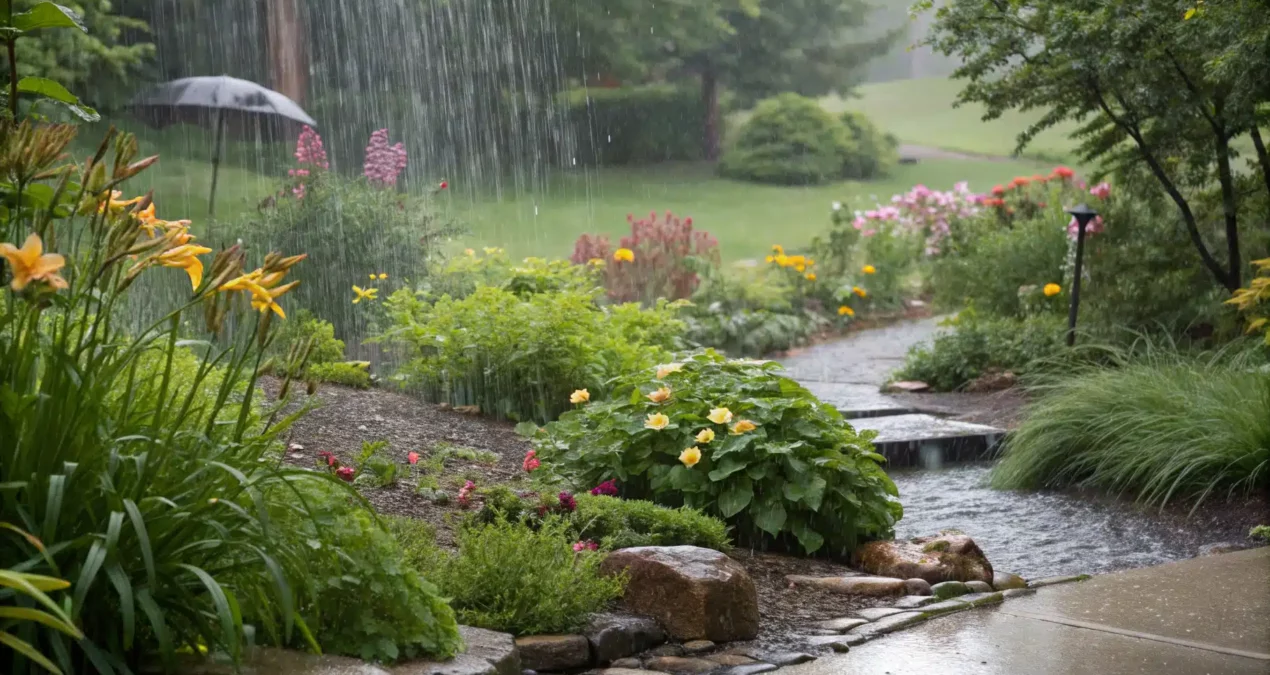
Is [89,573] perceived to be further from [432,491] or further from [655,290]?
[655,290]

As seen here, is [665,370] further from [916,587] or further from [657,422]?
[916,587]

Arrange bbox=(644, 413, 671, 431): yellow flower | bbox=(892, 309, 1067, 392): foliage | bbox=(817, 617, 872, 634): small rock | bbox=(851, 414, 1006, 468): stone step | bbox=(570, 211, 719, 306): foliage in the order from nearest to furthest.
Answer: bbox=(817, 617, 872, 634): small rock
bbox=(644, 413, 671, 431): yellow flower
bbox=(851, 414, 1006, 468): stone step
bbox=(892, 309, 1067, 392): foliage
bbox=(570, 211, 719, 306): foliage

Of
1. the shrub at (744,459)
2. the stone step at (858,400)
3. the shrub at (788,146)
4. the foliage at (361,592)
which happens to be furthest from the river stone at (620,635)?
the shrub at (788,146)

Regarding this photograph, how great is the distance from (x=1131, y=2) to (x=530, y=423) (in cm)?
480

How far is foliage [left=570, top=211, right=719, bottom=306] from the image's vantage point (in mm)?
12336

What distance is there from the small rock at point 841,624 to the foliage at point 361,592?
1.36 meters

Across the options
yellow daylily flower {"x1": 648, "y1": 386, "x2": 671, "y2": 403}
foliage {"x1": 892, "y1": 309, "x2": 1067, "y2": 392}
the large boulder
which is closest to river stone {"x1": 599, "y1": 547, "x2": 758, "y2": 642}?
the large boulder

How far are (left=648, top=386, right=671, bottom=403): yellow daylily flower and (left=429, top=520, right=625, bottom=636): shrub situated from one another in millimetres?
1237

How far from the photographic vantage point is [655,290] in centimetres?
1240

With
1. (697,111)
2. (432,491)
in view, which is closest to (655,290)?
(432,491)

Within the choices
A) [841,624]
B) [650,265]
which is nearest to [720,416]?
[841,624]

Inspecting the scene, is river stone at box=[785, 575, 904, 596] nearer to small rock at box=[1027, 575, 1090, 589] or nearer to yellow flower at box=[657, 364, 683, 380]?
small rock at box=[1027, 575, 1090, 589]

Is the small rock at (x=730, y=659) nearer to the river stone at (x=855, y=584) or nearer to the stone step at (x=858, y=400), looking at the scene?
the river stone at (x=855, y=584)

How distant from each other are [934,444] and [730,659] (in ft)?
12.8
